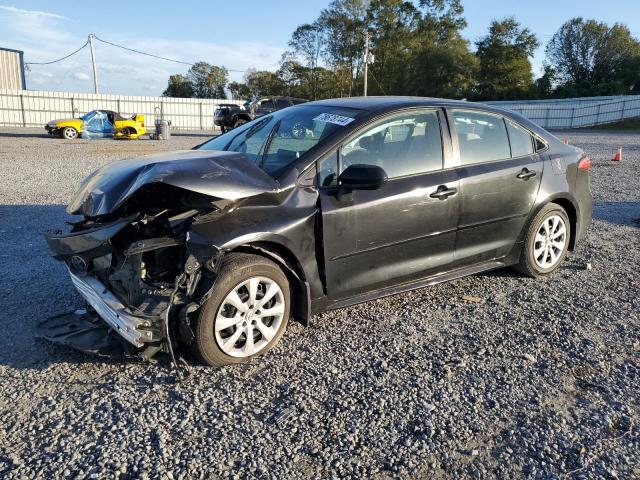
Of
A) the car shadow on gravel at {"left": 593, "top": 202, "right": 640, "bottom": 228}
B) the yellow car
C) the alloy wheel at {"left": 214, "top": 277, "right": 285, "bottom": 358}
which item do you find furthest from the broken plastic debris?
the yellow car

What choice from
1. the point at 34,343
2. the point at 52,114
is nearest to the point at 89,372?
the point at 34,343

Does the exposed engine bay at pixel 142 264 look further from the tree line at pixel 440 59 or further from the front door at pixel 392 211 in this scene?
the tree line at pixel 440 59

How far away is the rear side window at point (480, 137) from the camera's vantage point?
4.39 metres

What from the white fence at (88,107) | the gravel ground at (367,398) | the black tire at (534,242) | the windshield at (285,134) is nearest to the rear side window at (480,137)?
the black tire at (534,242)

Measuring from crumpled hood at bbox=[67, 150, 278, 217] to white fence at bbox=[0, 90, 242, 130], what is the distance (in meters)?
35.3

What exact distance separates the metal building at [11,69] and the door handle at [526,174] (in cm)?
5001

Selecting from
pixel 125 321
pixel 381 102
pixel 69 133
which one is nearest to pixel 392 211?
pixel 381 102

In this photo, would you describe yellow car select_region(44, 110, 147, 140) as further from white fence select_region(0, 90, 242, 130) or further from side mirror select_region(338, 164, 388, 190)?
side mirror select_region(338, 164, 388, 190)

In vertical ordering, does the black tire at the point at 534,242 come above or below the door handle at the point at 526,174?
below

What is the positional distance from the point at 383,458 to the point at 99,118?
2543 cm

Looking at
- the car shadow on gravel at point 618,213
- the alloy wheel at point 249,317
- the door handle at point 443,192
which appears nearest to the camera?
the alloy wheel at point 249,317

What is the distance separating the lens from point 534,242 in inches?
193

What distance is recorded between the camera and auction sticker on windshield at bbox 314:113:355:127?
391 cm

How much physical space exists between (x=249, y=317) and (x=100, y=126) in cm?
2428
